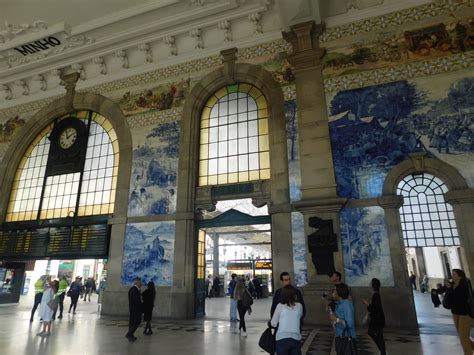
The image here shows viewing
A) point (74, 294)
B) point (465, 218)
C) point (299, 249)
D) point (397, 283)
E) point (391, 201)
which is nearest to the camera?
point (465, 218)

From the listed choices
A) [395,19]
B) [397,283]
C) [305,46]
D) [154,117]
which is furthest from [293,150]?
[154,117]

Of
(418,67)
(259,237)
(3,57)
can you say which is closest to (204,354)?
(418,67)

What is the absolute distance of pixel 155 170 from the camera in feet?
38.0

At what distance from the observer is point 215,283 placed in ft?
64.4

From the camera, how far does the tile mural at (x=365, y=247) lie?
8312 millimetres

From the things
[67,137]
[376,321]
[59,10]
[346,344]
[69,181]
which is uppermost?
[59,10]

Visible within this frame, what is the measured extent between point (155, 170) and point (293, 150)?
499 centimetres

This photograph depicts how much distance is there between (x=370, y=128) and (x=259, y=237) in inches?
634

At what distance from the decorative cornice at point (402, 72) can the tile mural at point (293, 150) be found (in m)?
1.30

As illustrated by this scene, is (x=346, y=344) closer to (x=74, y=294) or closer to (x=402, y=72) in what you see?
(x=402, y=72)

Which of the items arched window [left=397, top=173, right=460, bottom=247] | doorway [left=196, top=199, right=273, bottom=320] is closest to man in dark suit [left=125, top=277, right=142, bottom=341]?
doorway [left=196, top=199, right=273, bottom=320]

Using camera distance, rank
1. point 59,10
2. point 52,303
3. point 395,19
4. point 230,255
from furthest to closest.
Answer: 1. point 230,255
2. point 59,10
3. point 395,19
4. point 52,303

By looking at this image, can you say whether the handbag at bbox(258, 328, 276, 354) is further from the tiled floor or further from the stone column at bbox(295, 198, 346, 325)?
the stone column at bbox(295, 198, 346, 325)

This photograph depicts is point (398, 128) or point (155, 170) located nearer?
point (398, 128)
